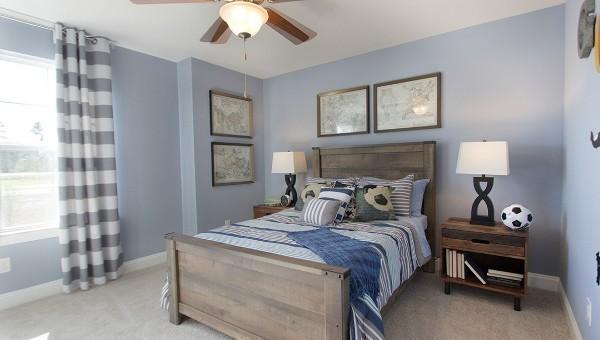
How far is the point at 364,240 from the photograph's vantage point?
2.01 meters

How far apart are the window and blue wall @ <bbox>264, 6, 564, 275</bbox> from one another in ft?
11.4

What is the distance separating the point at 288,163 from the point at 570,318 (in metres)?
2.89

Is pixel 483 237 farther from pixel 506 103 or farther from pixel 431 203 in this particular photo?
pixel 506 103

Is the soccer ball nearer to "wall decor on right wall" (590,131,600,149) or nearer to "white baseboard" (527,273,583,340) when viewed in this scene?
"white baseboard" (527,273,583,340)

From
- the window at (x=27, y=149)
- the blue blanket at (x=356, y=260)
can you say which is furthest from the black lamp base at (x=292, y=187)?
the window at (x=27, y=149)

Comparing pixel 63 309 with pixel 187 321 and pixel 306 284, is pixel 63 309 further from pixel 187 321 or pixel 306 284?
pixel 306 284

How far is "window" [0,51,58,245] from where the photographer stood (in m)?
2.55

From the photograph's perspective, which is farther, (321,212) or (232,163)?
(232,163)

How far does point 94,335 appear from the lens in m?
2.03

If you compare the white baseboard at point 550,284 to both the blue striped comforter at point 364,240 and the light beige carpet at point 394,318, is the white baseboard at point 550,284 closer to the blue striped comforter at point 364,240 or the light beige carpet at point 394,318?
the light beige carpet at point 394,318

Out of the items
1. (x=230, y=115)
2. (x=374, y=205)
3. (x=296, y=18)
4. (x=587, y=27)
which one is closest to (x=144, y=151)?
(x=230, y=115)

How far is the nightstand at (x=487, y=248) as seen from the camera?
2236 millimetres

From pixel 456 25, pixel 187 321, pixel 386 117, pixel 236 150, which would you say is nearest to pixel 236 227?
pixel 187 321

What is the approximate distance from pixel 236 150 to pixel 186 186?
840 mm
